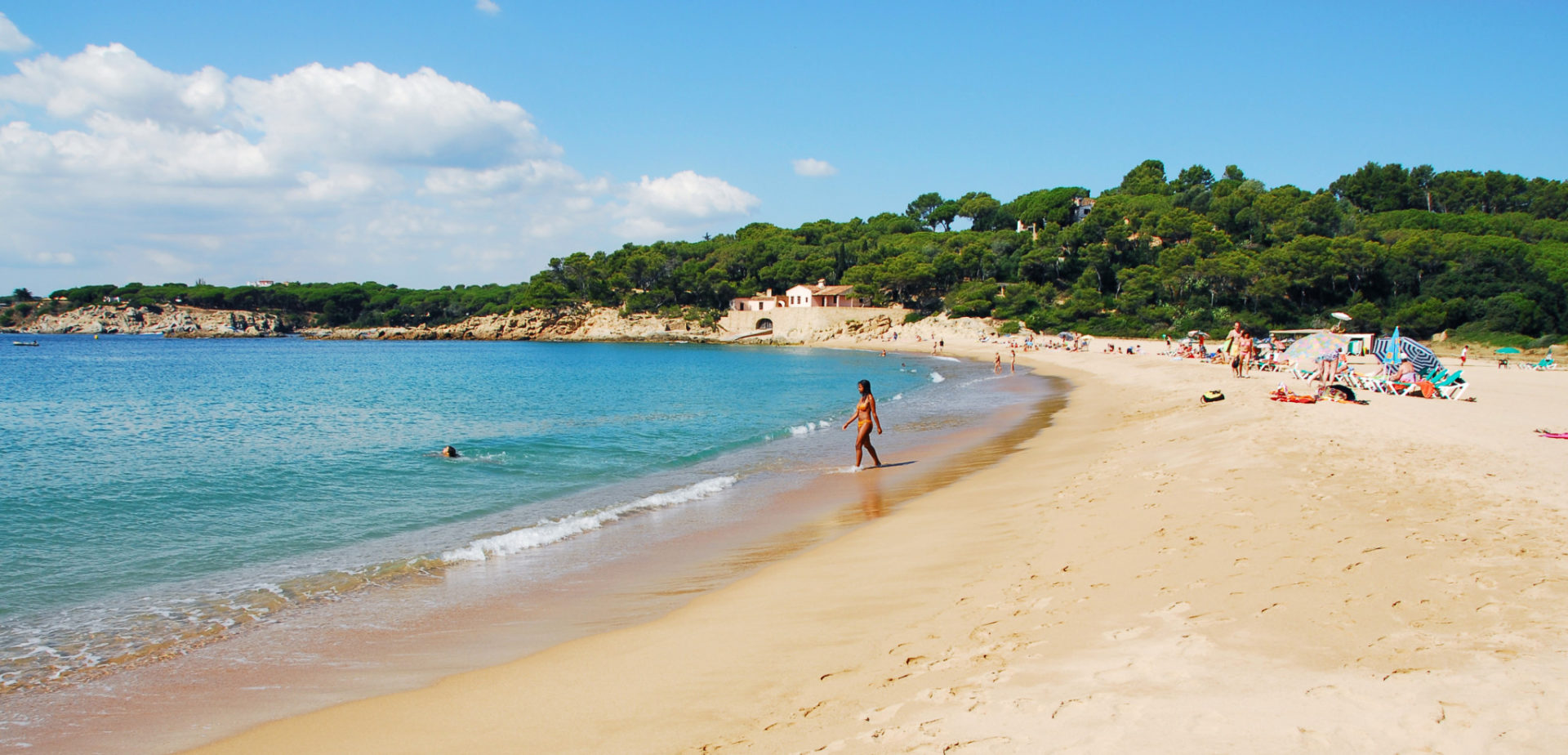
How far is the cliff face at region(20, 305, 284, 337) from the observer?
128m

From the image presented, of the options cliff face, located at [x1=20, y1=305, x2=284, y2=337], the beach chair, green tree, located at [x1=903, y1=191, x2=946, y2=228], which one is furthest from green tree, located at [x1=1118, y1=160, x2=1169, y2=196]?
cliff face, located at [x1=20, y1=305, x2=284, y2=337]

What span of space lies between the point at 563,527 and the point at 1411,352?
70.4 feet

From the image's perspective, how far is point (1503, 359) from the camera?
3766 centimetres

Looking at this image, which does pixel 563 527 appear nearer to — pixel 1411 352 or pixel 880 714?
pixel 880 714

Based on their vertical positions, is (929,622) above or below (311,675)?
above

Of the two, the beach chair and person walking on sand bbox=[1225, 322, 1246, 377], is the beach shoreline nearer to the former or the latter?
the beach chair

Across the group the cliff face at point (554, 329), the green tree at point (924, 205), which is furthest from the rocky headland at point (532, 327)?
the green tree at point (924, 205)

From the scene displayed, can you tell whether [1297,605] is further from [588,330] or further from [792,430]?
[588,330]

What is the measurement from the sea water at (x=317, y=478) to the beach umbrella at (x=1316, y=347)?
871 centimetres

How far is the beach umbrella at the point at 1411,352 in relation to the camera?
19.5m

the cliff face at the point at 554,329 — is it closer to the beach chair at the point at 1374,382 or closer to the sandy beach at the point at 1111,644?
the beach chair at the point at 1374,382

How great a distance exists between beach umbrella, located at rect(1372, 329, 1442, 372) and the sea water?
34.8 ft

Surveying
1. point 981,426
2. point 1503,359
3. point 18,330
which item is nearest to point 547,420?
point 981,426

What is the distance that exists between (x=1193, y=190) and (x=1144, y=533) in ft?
324
